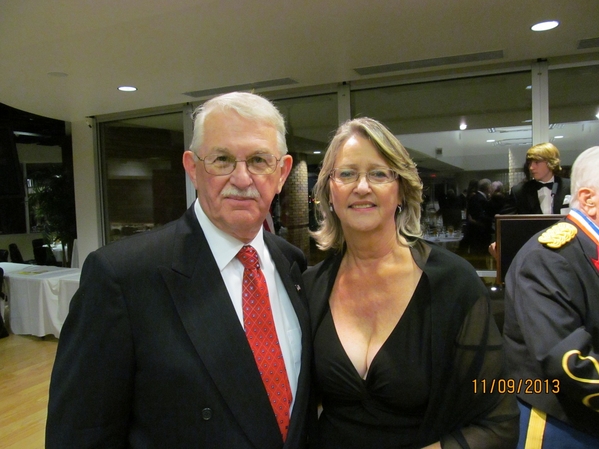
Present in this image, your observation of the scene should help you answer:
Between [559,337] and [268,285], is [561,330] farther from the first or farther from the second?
[268,285]

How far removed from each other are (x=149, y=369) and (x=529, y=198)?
436 centimetres

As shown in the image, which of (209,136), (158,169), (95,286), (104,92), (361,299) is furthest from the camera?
(158,169)

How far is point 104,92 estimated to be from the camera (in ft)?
17.5

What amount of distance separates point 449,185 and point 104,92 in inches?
173

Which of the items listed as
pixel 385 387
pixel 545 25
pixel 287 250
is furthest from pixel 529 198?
pixel 385 387

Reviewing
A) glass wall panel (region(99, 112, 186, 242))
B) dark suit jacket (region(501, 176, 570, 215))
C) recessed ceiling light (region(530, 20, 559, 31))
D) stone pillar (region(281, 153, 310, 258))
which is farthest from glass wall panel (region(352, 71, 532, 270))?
glass wall panel (region(99, 112, 186, 242))

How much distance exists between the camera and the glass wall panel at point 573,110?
4363 mm

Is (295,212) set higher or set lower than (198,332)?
higher

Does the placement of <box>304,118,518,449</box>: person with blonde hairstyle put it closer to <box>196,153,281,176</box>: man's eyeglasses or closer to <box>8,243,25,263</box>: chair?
<box>196,153,281,176</box>: man's eyeglasses

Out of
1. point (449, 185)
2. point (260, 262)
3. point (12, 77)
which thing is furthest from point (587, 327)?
point (12, 77)

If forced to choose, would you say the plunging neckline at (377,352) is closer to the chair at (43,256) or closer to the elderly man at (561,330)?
the elderly man at (561,330)

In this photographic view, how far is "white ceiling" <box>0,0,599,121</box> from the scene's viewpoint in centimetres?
303

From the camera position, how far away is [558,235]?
152 centimetres

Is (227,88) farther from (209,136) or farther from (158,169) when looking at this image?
(209,136)
